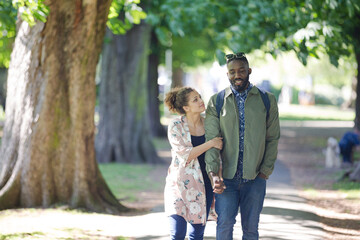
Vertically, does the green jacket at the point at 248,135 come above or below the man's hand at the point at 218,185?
above

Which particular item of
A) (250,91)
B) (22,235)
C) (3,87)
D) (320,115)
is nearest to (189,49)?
(3,87)

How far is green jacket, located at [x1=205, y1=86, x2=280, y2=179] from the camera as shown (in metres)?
5.02

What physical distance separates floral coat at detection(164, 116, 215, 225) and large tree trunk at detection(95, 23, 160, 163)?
40.6ft

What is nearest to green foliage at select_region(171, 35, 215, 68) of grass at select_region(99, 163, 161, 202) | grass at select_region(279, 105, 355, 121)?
grass at select_region(99, 163, 161, 202)

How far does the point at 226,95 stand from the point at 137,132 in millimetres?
12765

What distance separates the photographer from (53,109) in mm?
8625

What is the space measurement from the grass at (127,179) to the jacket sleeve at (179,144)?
20.3 feet

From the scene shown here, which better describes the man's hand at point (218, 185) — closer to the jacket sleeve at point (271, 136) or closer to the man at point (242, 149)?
the man at point (242, 149)

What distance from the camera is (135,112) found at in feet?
58.4

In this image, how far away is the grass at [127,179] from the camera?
40.7 feet

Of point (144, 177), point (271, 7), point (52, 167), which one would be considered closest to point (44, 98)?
point (52, 167)

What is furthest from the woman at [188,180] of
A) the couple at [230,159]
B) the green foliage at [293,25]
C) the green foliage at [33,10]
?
the green foliage at [293,25]

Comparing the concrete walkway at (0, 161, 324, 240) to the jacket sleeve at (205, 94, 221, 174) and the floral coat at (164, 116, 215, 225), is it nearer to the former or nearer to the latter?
the floral coat at (164, 116, 215, 225)

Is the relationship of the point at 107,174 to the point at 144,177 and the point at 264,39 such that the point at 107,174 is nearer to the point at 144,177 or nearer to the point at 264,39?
the point at 144,177
